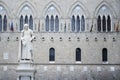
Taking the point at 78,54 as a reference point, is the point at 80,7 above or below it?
above

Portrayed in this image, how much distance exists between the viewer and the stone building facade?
50656mm

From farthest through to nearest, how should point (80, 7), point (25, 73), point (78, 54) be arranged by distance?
point (80, 7), point (78, 54), point (25, 73)

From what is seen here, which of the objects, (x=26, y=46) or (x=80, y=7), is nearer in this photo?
(x=26, y=46)

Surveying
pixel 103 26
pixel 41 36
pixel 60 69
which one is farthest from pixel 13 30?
pixel 103 26

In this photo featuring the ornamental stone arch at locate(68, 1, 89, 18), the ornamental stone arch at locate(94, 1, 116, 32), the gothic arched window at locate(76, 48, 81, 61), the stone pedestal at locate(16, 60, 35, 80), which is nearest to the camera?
the stone pedestal at locate(16, 60, 35, 80)

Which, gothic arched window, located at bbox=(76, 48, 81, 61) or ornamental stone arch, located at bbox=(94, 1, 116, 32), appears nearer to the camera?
gothic arched window, located at bbox=(76, 48, 81, 61)

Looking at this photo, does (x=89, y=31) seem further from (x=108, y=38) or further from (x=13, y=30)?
(x=13, y=30)

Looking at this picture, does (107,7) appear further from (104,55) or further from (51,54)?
(51,54)

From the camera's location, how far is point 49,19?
51781mm

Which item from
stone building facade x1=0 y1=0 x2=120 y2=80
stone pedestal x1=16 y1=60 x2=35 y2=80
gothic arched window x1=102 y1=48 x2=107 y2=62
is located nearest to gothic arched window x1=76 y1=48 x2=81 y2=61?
stone building facade x1=0 y1=0 x2=120 y2=80

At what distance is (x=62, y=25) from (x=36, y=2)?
13.6 feet

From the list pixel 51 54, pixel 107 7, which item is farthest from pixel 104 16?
pixel 51 54

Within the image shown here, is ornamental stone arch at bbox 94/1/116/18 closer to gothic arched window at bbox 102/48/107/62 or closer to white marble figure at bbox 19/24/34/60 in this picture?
gothic arched window at bbox 102/48/107/62

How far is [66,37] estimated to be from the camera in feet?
168
